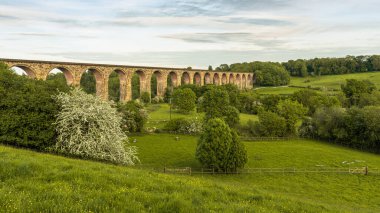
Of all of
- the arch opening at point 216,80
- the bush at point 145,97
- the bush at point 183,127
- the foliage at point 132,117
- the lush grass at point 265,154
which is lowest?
the lush grass at point 265,154

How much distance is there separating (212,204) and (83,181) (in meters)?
4.07

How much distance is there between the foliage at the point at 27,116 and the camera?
21.8 m

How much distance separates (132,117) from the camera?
49.3m

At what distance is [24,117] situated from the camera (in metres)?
22.2

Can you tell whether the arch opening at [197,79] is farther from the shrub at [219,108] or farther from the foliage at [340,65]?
the foliage at [340,65]

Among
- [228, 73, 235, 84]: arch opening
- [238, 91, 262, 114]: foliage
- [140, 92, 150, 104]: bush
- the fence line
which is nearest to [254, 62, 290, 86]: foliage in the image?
[228, 73, 235, 84]: arch opening

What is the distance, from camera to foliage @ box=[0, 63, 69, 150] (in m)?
21.8

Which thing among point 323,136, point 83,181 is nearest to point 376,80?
point 323,136

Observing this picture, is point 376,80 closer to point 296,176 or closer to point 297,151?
point 297,151

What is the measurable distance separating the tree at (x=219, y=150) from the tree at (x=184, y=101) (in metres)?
37.2

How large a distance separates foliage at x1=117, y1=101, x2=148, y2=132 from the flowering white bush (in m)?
23.2

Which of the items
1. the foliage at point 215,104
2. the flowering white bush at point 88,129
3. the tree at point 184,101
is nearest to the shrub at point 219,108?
the foliage at point 215,104

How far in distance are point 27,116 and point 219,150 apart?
18607mm

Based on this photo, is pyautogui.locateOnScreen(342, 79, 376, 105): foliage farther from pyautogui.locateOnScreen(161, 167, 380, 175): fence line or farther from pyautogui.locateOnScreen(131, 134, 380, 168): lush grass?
pyautogui.locateOnScreen(161, 167, 380, 175): fence line
